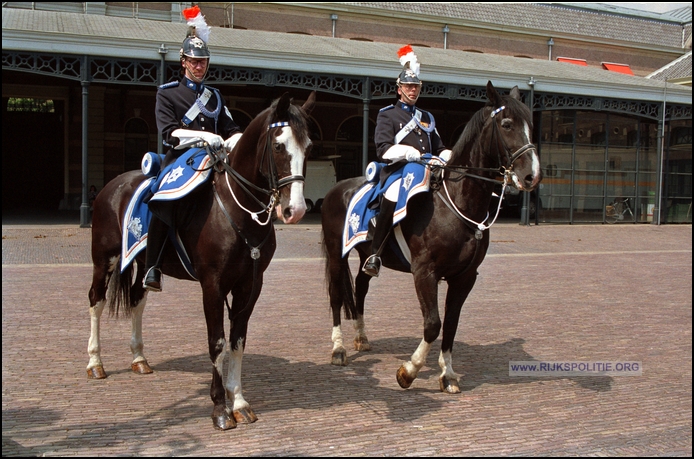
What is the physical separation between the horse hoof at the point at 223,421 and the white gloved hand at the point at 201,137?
6.37 feet

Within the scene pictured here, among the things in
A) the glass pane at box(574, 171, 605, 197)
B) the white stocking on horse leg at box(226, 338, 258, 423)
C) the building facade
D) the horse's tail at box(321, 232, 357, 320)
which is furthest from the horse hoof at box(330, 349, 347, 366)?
the glass pane at box(574, 171, 605, 197)

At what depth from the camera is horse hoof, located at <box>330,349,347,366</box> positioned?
6.42 metres

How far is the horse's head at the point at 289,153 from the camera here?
4.27 metres

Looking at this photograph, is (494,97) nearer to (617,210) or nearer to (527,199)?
(527,199)

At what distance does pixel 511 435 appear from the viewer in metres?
4.51

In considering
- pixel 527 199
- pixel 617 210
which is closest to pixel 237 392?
pixel 527 199

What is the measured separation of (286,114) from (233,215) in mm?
864

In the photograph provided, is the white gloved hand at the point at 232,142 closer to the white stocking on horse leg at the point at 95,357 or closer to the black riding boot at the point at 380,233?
the black riding boot at the point at 380,233

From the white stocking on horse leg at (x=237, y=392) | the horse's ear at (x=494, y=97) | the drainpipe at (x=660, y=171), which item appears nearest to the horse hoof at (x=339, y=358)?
the white stocking on horse leg at (x=237, y=392)

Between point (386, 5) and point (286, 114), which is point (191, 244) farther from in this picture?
point (386, 5)

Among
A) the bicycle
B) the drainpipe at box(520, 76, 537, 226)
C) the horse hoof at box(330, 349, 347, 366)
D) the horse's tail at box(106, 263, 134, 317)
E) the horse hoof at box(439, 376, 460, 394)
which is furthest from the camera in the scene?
the bicycle

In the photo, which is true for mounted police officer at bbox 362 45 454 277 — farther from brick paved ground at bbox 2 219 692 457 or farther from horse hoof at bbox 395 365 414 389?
brick paved ground at bbox 2 219 692 457

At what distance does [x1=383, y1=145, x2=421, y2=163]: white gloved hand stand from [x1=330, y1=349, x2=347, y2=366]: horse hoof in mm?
1935

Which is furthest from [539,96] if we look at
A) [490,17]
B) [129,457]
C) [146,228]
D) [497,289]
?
[129,457]
